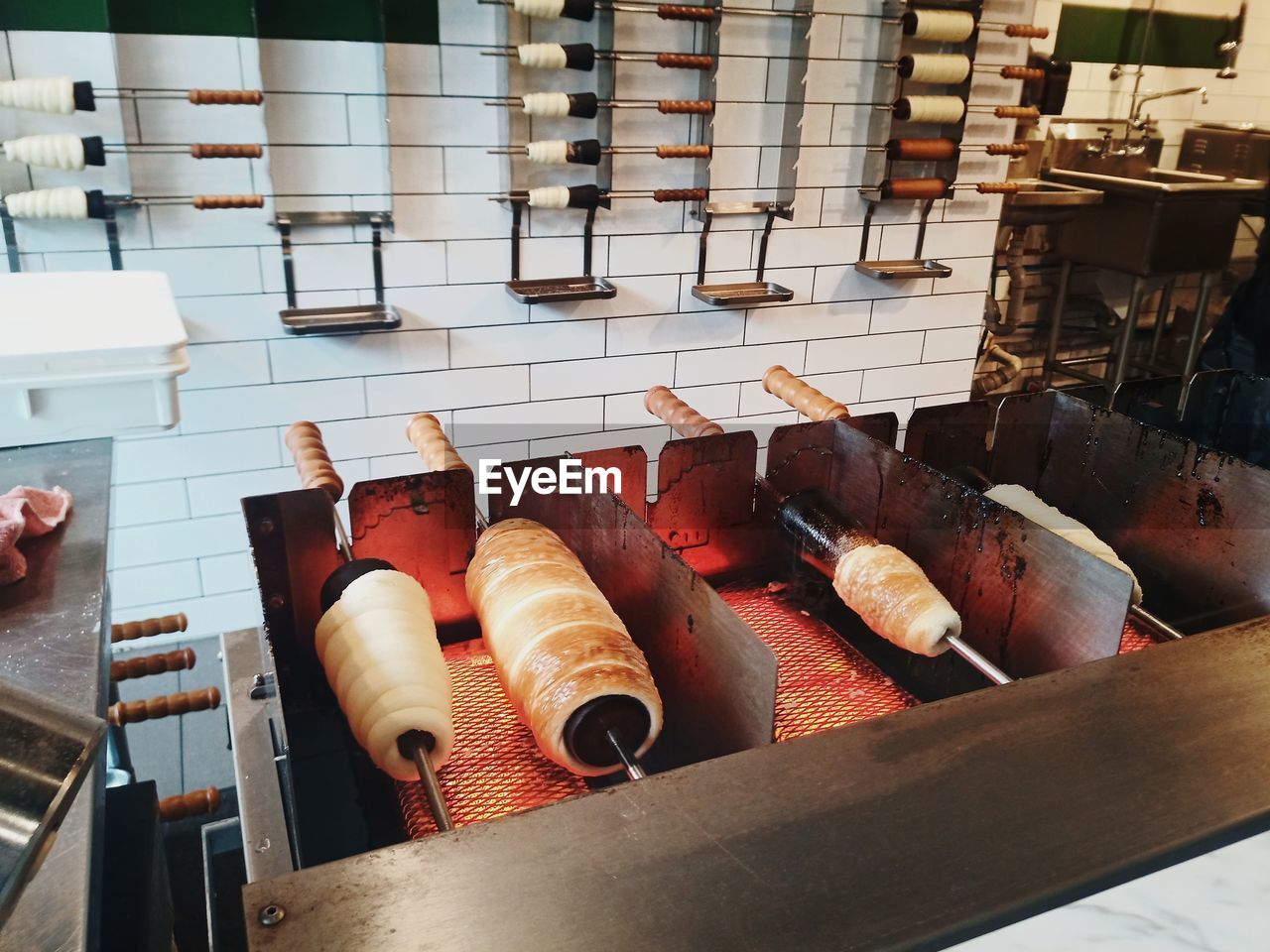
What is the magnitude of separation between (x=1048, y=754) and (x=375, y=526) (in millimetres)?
848

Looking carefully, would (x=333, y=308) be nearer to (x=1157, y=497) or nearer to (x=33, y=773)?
(x=1157, y=497)

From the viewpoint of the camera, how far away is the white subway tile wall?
2.28m

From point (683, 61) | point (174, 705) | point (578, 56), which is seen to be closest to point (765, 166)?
point (683, 61)

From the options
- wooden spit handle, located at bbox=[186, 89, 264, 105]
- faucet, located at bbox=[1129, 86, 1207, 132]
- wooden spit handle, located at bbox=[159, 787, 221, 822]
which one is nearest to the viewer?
wooden spit handle, located at bbox=[159, 787, 221, 822]

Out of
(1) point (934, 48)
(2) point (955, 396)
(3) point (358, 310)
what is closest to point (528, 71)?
(3) point (358, 310)

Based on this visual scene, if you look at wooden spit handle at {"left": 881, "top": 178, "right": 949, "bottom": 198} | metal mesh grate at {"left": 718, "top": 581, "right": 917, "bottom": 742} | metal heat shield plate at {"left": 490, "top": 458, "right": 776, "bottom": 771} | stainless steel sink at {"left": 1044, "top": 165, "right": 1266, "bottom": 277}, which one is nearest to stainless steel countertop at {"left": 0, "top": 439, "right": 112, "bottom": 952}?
metal heat shield plate at {"left": 490, "top": 458, "right": 776, "bottom": 771}

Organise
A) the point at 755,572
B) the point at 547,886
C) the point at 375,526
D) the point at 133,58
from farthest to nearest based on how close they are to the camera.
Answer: the point at 133,58
the point at 755,572
the point at 375,526
the point at 547,886

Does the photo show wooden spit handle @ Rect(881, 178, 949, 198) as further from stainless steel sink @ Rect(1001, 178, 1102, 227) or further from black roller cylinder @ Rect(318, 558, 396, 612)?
black roller cylinder @ Rect(318, 558, 396, 612)

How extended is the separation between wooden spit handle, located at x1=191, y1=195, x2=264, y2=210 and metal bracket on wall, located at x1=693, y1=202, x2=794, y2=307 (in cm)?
117

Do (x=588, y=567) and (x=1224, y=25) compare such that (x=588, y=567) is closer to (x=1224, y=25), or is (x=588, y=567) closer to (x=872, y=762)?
(x=872, y=762)

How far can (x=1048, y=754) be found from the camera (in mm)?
755

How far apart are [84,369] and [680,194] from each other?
174 centimetres

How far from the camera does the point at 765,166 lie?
2.82 meters

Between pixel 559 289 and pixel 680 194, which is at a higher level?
pixel 680 194
